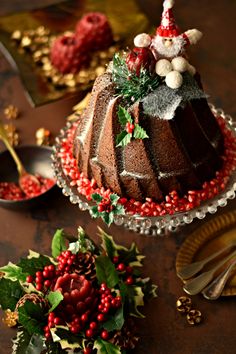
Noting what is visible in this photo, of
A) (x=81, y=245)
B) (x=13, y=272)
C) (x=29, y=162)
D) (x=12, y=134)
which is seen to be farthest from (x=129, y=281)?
(x=12, y=134)

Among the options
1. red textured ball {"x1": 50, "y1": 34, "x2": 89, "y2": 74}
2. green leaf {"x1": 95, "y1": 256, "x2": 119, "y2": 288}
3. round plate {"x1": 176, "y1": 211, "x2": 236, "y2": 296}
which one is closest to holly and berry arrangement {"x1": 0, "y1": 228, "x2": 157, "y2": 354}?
green leaf {"x1": 95, "y1": 256, "x2": 119, "y2": 288}

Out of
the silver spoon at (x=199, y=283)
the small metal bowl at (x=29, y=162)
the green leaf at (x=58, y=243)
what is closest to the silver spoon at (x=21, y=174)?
the small metal bowl at (x=29, y=162)

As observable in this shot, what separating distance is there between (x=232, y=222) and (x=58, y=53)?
0.73 metres

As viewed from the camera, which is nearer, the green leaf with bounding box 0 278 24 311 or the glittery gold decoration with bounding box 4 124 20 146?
the green leaf with bounding box 0 278 24 311

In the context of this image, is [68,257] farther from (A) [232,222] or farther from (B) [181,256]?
(A) [232,222]

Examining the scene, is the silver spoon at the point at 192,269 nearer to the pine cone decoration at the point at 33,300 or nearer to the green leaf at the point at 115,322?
the green leaf at the point at 115,322

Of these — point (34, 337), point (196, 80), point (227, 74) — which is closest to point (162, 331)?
point (34, 337)

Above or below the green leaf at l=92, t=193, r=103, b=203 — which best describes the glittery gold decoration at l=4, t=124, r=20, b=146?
below

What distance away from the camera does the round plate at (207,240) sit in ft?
4.80

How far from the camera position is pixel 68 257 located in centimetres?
136

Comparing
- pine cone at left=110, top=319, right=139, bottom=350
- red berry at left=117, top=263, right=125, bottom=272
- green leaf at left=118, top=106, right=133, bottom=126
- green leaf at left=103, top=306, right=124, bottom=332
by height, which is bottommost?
pine cone at left=110, top=319, right=139, bottom=350

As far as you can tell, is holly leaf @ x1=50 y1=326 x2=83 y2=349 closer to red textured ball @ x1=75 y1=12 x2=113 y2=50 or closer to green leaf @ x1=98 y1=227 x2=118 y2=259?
green leaf @ x1=98 y1=227 x2=118 y2=259

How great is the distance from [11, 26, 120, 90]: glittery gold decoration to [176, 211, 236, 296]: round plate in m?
0.57

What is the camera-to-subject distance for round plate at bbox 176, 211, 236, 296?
1.46m
